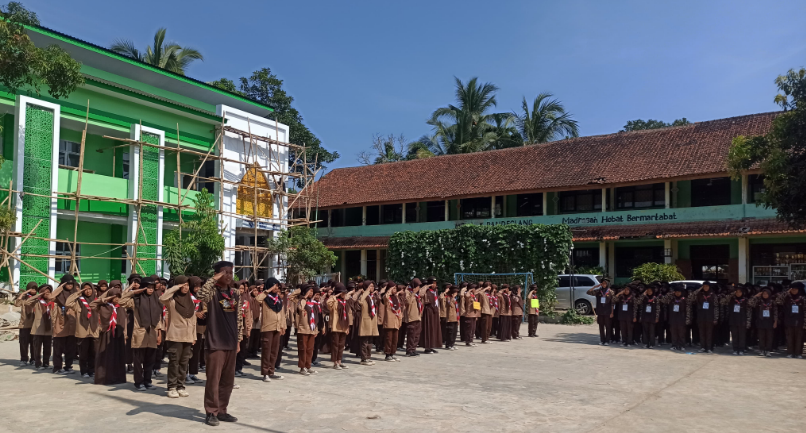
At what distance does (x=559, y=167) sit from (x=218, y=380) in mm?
23563

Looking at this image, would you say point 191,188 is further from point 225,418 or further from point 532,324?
point 225,418

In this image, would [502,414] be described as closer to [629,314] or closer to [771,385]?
[771,385]

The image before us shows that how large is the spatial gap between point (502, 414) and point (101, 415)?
4368 mm

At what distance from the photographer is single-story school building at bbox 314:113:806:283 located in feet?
78.0

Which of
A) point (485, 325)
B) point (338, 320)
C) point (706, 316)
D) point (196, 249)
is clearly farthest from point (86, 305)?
point (706, 316)

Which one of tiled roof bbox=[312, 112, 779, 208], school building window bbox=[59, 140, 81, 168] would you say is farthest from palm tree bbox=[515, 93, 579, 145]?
school building window bbox=[59, 140, 81, 168]

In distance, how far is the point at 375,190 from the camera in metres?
32.8

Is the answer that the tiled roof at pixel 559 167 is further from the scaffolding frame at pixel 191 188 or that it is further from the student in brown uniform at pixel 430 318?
the student in brown uniform at pixel 430 318

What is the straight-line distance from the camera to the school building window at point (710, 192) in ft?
82.2

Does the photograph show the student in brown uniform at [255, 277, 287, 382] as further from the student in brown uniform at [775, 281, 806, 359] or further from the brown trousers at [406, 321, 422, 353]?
the student in brown uniform at [775, 281, 806, 359]

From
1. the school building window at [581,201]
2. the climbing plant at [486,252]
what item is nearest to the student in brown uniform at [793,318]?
the climbing plant at [486,252]

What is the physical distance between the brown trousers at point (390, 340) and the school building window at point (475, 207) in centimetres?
1890

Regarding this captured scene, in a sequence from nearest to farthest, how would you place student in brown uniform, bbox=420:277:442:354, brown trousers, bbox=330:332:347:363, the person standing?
brown trousers, bbox=330:332:347:363 < student in brown uniform, bbox=420:277:442:354 < the person standing

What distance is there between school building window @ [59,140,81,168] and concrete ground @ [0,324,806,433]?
877 centimetres
